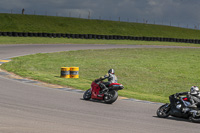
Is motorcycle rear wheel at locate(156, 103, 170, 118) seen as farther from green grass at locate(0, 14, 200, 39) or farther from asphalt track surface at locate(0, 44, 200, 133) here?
green grass at locate(0, 14, 200, 39)

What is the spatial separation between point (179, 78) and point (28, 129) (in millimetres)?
18090

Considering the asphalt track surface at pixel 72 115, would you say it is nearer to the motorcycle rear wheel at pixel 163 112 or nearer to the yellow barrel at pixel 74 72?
the motorcycle rear wheel at pixel 163 112

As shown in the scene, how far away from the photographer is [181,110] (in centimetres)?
1227

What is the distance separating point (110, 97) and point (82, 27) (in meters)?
71.2

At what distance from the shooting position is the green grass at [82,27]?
7806 centimetres

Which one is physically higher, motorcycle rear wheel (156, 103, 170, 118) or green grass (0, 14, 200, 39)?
green grass (0, 14, 200, 39)

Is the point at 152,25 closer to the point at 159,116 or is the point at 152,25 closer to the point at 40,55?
the point at 40,55

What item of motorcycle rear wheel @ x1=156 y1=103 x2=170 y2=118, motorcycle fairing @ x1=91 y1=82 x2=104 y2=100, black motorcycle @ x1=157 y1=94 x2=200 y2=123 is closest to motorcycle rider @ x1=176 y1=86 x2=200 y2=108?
black motorcycle @ x1=157 y1=94 x2=200 y2=123

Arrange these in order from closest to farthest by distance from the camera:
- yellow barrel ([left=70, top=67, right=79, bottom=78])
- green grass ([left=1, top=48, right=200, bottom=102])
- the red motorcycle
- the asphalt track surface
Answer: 1. the asphalt track surface
2. the red motorcycle
3. green grass ([left=1, top=48, right=200, bottom=102])
4. yellow barrel ([left=70, top=67, right=79, bottom=78])

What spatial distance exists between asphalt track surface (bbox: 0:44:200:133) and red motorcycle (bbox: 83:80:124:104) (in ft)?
0.90

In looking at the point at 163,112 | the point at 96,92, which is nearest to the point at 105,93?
the point at 96,92

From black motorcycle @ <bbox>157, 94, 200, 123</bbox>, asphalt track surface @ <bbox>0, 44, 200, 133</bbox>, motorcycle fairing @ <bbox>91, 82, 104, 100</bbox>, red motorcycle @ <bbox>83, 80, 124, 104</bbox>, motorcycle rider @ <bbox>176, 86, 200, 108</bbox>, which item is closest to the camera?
asphalt track surface @ <bbox>0, 44, 200, 133</bbox>

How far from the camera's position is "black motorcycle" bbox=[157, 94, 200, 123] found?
38.9 feet

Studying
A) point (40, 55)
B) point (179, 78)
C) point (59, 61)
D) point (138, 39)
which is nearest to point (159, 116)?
point (179, 78)
